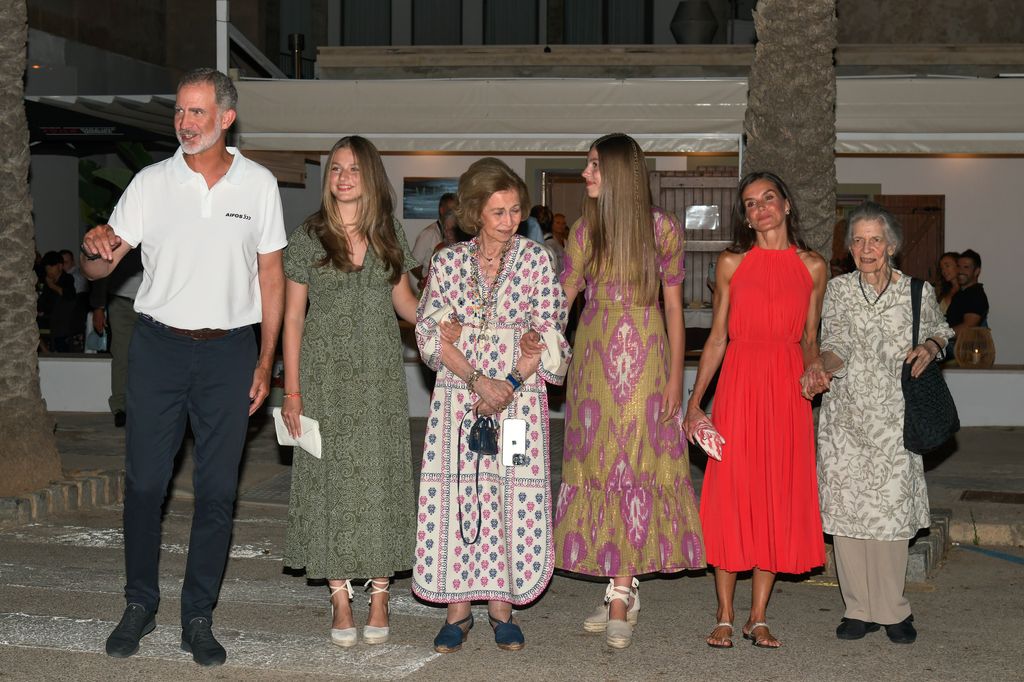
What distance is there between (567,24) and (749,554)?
21078 mm

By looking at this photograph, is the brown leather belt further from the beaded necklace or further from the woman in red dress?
the woman in red dress

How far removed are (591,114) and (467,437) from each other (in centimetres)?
646

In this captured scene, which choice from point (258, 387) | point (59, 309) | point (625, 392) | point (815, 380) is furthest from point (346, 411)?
point (59, 309)

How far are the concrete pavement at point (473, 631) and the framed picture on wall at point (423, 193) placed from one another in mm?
8960

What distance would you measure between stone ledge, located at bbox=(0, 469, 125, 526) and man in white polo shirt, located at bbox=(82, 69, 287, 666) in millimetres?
2943

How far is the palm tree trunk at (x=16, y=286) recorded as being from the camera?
8117mm

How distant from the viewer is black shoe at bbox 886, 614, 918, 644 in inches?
221

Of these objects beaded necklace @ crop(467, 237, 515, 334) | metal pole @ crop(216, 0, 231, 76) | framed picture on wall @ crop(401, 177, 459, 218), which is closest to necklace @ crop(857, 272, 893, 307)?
beaded necklace @ crop(467, 237, 515, 334)

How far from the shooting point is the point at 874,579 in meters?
5.70

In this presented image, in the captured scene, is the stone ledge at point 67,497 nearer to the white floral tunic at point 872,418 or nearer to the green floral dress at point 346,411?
the green floral dress at point 346,411

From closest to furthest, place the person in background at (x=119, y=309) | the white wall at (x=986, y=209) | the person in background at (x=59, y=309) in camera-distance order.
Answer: the person in background at (x=119, y=309), the person in background at (x=59, y=309), the white wall at (x=986, y=209)

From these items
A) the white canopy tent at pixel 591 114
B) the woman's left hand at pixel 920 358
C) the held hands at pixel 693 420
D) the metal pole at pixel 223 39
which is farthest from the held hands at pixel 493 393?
the metal pole at pixel 223 39

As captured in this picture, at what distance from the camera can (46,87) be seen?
21.3 metres

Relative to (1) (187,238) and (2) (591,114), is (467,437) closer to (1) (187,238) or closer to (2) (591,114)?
(1) (187,238)
